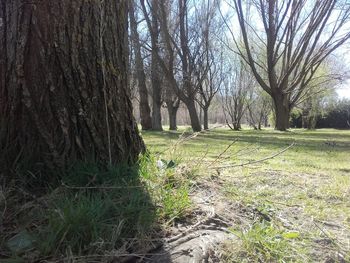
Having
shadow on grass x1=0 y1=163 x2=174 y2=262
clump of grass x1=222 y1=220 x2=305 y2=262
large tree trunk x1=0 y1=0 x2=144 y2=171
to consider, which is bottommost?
clump of grass x1=222 y1=220 x2=305 y2=262

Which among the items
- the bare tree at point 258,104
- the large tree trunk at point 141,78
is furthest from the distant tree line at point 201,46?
the bare tree at point 258,104

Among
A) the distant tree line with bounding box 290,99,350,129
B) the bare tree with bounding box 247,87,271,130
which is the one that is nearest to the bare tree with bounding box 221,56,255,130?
the bare tree with bounding box 247,87,271,130

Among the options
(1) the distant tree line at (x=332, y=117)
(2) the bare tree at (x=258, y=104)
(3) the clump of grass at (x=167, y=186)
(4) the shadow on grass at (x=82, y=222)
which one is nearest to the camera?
(4) the shadow on grass at (x=82, y=222)

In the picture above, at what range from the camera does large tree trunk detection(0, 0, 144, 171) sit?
1.91m

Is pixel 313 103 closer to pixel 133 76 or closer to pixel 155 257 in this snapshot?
pixel 133 76

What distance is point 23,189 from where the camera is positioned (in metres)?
1.88

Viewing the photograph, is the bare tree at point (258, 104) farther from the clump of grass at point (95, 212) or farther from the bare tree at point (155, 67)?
the clump of grass at point (95, 212)

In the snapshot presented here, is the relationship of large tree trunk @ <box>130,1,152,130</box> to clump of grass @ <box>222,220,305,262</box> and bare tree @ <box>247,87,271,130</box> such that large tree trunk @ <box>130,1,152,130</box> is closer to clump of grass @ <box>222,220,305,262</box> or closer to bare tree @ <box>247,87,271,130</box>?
clump of grass @ <box>222,220,305,262</box>

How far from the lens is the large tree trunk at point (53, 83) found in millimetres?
1908

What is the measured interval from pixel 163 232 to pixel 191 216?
251 mm

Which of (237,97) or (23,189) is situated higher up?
(237,97)

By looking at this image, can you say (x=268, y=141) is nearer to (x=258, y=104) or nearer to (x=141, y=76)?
(x=141, y=76)

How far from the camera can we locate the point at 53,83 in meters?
1.94

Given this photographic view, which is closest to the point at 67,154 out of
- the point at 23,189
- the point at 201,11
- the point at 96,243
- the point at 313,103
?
the point at 23,189
